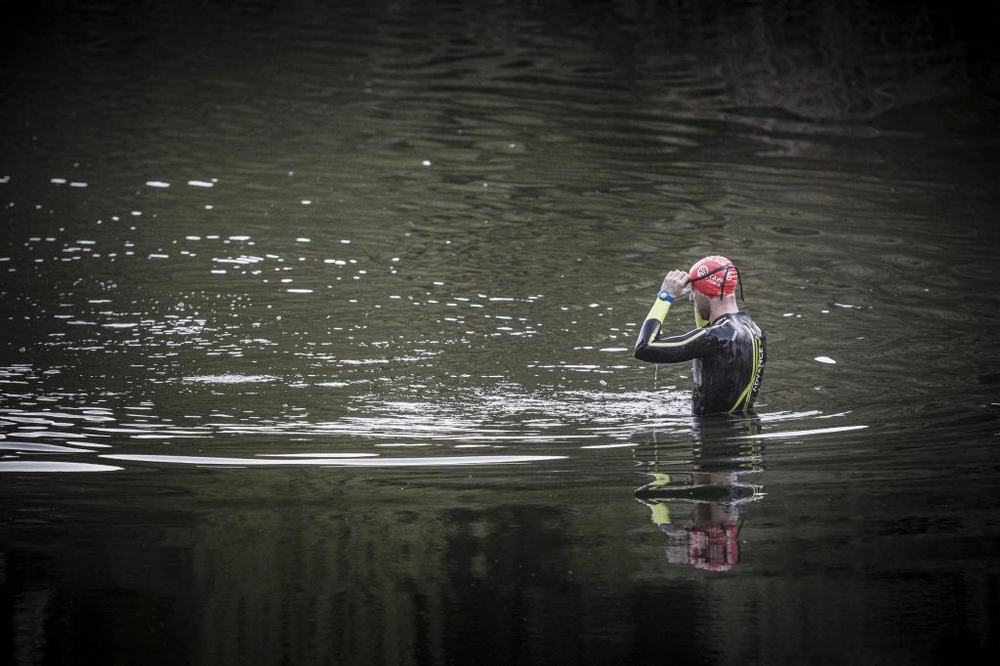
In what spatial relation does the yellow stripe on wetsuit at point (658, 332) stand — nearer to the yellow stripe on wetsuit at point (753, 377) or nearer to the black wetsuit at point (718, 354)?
the black wetsuit at point (718, 354)

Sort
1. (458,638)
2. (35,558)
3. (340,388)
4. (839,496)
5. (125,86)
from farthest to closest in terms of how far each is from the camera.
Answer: (125,86)
(340,388)
(839,496)
(35,558)
(458,638)

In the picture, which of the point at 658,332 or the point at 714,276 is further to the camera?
the point at 714,276

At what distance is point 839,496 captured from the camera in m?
7.62

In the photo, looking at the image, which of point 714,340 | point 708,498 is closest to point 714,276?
point 714,340

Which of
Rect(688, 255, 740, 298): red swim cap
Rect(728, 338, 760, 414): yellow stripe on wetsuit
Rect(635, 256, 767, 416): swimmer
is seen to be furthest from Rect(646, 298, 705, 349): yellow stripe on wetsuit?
Rect(728, 338, 760, 414): yellow stripe on wetsuit

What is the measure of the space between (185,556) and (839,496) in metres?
3.29

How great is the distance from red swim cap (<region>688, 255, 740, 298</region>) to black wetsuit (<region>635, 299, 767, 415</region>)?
0.19 meters

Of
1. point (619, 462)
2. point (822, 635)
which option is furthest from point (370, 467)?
point (822, 635)

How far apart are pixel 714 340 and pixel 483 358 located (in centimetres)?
312

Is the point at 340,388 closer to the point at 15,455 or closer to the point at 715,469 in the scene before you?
the point at 15,455

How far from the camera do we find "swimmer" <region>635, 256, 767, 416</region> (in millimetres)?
9312

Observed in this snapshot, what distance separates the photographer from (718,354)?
9453 mm

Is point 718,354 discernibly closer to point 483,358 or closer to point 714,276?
point 714,276

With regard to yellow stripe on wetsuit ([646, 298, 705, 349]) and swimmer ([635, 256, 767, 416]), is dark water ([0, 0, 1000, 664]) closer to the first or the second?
swimmer ([635, 256, 767, 416])
